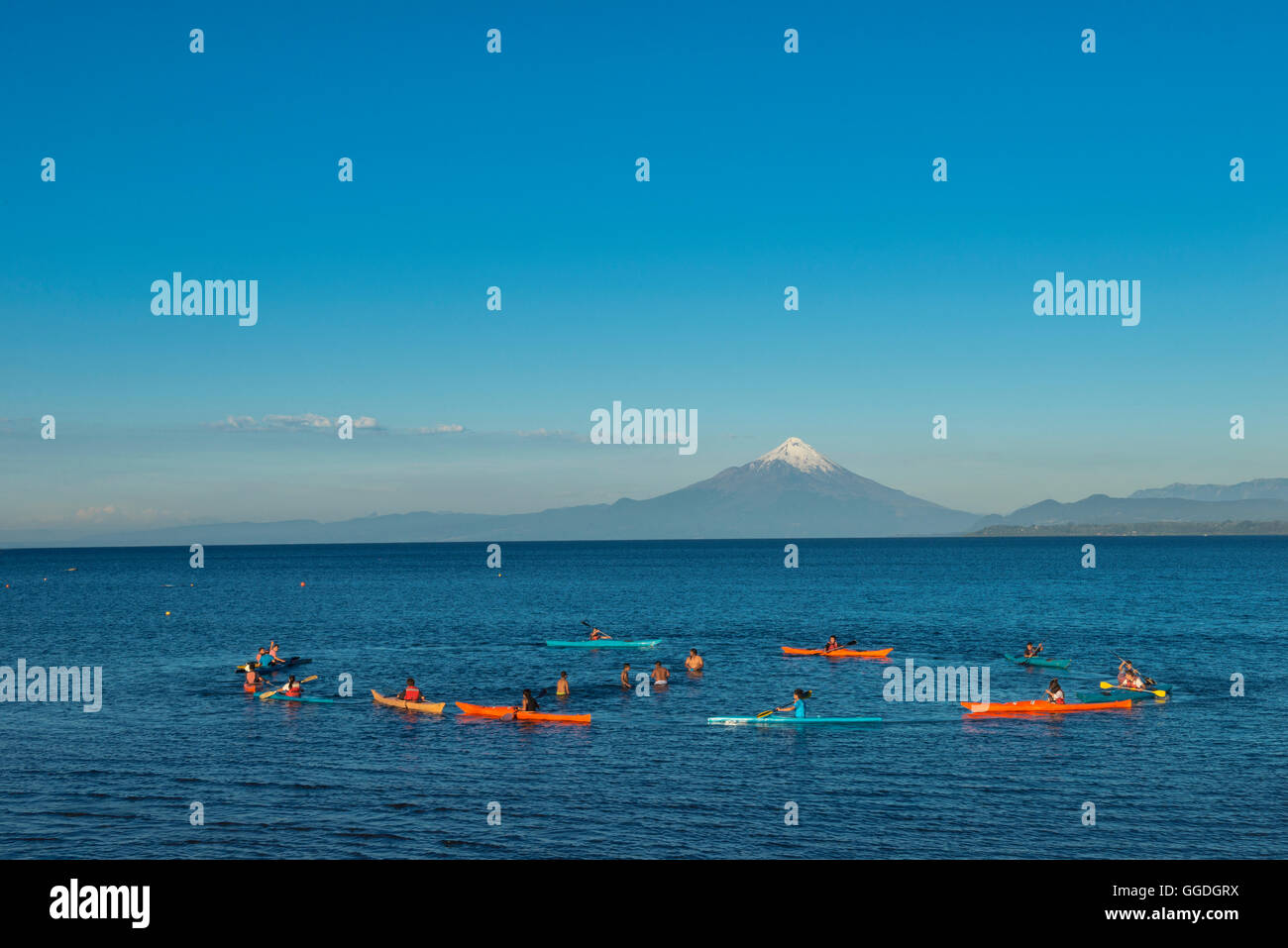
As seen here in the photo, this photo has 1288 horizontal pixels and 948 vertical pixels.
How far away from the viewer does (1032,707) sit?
49.9 meters

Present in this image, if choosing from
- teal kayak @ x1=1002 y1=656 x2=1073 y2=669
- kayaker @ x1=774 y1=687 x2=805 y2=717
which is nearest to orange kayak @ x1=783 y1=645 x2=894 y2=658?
teal kayak @ x1=1002 y1=656 x2=1073 y2=669

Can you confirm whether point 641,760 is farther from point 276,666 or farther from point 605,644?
point 605,644

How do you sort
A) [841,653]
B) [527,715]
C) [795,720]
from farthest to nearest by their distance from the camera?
[841,653], [527,715], [795,720]

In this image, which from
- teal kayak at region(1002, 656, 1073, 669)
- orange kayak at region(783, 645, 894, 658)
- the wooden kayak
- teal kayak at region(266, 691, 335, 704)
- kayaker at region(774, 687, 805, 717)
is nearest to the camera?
kayaker at region(774, 687, 805, 717)

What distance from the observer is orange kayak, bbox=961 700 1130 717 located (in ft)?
161

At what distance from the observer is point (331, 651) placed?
260ft

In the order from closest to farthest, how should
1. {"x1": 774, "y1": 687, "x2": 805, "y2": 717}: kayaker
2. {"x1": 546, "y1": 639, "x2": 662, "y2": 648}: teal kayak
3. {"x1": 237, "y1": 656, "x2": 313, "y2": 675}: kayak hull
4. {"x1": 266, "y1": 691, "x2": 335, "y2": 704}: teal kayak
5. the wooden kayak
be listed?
1. {"x1": 774, "y1": 687, "x2": 805, "y2": 717}: kayaker
2. the wooden kayak
3. {"x1": 266, "y1": 691, "x2": 335, "y2": 704}: teal kayak
4. {"x1": 237, "y1": 656, "x2": 313, "y2": 675}: kayak hull
5. {"x1": 546, "y1": 639, "x2": 662, "y2": 648}: teal kayak

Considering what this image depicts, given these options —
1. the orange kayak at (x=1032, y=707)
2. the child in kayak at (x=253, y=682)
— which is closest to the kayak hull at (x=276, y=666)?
the child in kayak at (x=253, y=682)

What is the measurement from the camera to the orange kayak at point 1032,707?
49125 mm

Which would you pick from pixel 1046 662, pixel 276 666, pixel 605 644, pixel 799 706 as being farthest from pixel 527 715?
pixel 1046 662

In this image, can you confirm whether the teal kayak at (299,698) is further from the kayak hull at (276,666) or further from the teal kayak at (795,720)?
the teal kayak at (795,720)

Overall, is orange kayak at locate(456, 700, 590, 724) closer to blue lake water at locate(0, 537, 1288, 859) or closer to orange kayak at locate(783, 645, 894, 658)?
blue lake water at locate(0, 537, 1288, 859)

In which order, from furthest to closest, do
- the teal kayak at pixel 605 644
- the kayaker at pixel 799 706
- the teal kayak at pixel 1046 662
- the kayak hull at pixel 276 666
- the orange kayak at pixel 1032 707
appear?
the teal kayak at pixel 605 644
the teal kayak at pixel 1046 662
the kayak hull at pixel 276 666
the orange kayak at pixel 1032 707
the kayaker at pixel 799 706

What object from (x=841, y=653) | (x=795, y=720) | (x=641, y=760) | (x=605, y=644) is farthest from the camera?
(x=605, y=644)
